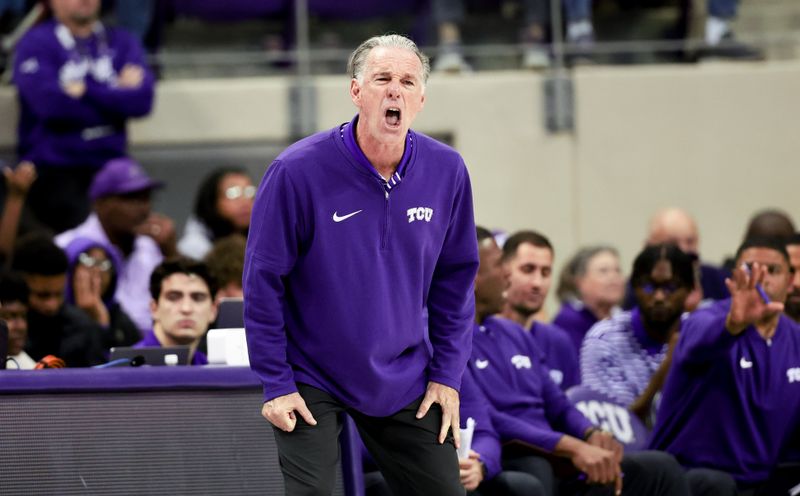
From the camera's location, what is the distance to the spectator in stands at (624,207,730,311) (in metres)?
7.86

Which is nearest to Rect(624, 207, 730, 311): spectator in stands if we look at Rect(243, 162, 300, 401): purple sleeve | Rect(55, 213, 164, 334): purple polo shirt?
Rect(55, 213, 164, 334): purple polo shirt

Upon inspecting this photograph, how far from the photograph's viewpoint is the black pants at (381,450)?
3.74 m

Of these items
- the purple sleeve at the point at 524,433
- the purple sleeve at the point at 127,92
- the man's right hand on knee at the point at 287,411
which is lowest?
the purple sleeve at the point at 524,433

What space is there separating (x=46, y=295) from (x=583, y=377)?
261 cm

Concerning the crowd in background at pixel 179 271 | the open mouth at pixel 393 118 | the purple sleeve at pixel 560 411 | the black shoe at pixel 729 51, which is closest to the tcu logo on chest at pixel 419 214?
the open mouth at pixel 393 118

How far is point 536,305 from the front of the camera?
6.62 m

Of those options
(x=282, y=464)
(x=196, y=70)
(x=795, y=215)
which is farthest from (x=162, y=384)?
(x=795, y=215)

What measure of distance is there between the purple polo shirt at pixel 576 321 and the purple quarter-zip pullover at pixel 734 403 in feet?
6.02

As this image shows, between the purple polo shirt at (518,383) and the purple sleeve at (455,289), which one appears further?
the purple polo shirt at (518,383)

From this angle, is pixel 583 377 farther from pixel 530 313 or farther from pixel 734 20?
pixel 734 20

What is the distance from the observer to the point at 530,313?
6629 mm

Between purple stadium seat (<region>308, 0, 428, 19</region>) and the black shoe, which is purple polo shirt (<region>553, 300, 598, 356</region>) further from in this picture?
purple stadium seat (<region>308, 0, 428, 19</region>)

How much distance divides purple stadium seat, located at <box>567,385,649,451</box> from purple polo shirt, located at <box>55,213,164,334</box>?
242 cm

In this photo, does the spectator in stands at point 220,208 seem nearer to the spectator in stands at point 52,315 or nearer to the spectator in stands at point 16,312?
the spectator in stands at point 52,315
